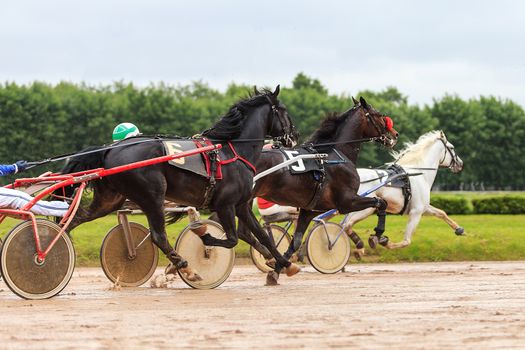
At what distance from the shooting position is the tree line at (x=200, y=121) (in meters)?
44.8

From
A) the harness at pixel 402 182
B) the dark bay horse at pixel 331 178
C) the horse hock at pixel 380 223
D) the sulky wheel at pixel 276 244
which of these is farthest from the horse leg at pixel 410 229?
the sulky wheel at pixel 276 244

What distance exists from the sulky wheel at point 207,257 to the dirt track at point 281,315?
16 cm

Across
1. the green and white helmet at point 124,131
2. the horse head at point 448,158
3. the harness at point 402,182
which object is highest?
the green and white helmet at point 124,131

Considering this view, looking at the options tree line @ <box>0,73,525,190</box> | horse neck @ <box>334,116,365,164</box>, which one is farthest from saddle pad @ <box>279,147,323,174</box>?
tree line @ <box>0,73,525,190</box>

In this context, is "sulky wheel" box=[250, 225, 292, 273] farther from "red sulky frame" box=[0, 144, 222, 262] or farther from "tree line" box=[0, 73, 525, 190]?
"tree line" box=[0, 73, 525, 190]

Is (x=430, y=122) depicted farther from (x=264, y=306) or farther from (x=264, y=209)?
(x=264, y=306)

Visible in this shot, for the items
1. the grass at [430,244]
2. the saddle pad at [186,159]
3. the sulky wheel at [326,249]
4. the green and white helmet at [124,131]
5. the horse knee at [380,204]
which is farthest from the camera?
the grass at [430,244]

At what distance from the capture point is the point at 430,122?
184 feet

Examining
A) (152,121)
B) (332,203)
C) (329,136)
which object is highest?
(152,121)

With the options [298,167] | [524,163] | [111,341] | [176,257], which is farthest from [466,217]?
[524,163]

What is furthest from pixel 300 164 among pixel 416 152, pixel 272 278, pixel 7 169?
pixel 416 152

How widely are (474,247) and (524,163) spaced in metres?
38.6

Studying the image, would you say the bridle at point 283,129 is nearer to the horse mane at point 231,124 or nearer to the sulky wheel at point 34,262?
the horse mane at point 231,124

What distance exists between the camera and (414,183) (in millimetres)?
14953
